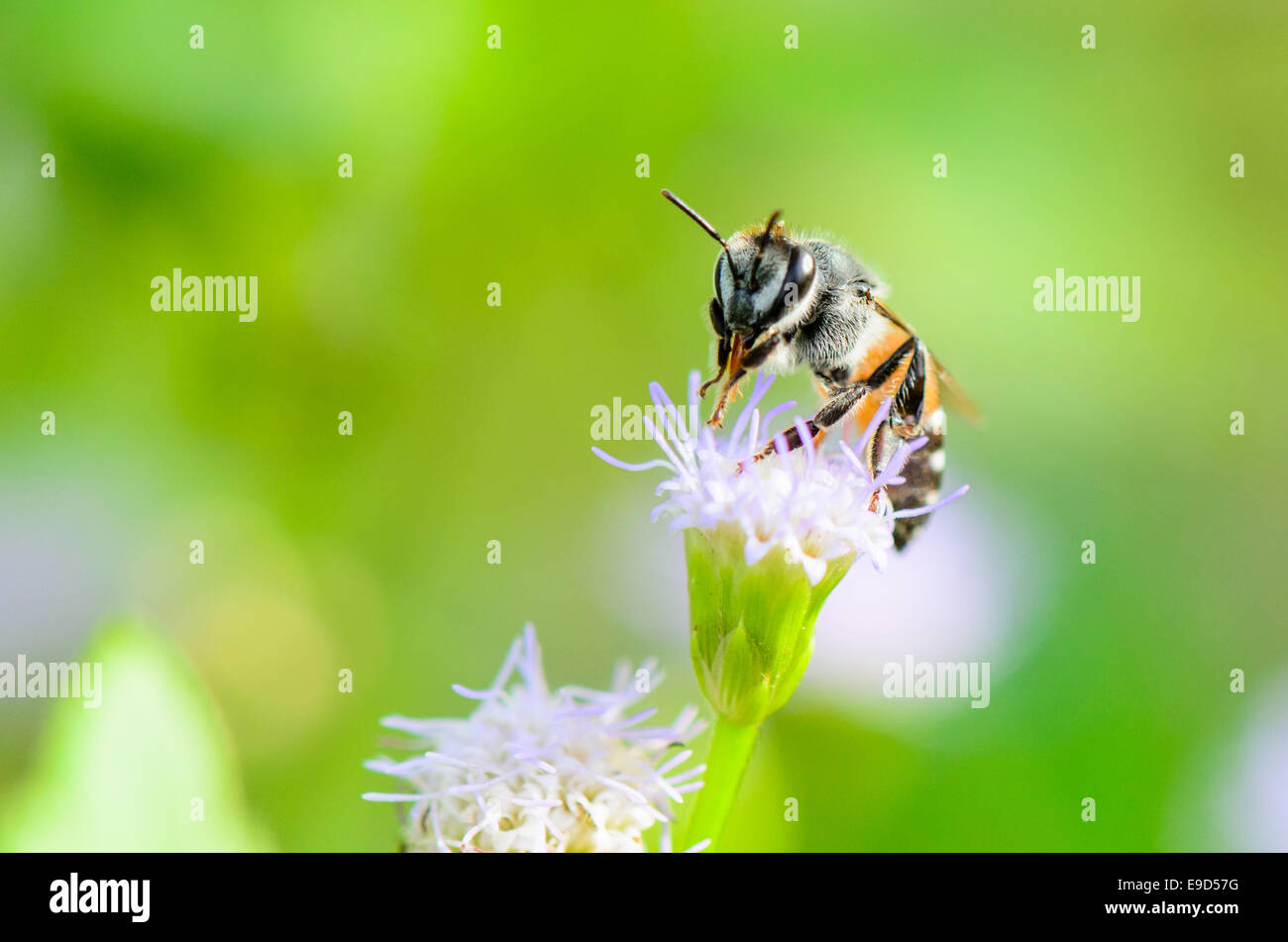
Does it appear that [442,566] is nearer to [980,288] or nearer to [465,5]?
[465,5]

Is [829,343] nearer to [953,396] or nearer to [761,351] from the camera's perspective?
[761,351]

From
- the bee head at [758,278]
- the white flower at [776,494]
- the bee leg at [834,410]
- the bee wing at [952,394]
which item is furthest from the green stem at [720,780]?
the bee wing at [952,394]

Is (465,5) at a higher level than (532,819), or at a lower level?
higher

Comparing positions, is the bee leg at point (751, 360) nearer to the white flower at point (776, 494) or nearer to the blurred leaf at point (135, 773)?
the white flower at point (776, 494)

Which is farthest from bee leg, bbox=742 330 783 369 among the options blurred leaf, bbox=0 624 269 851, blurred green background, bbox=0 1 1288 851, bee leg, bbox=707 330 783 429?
blurred green background, bbox=0 1 1288 851

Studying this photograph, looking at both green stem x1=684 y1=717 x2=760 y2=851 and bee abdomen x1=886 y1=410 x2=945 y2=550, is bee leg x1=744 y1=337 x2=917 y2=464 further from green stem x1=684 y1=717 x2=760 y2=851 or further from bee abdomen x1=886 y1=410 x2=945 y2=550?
green stem x1=684 y1=717 x2=760 y2=851

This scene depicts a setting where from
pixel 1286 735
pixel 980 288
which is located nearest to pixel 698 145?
pixel 980 288
